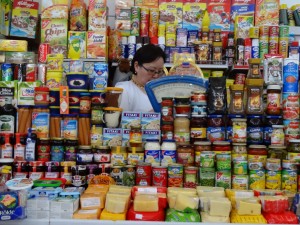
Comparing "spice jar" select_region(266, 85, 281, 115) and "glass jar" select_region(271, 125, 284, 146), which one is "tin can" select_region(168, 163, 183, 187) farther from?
"spice jar" select_region(266, 85, 281, 115)

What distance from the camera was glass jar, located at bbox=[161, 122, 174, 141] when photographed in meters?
2.37

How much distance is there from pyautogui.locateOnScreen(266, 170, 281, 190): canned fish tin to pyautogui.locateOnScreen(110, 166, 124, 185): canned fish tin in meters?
0.74

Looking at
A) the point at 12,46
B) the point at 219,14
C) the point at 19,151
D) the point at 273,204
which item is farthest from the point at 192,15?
the point at 273,204

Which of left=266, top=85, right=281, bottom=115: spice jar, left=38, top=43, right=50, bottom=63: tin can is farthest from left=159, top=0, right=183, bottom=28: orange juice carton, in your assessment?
left=266, top=85, right=281, bottom=115: spice jar

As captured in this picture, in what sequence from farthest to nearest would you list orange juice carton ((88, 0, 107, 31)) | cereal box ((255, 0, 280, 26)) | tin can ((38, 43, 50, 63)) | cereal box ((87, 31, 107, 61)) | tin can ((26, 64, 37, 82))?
1. cereal box ((255, 0, 280, 26))
2. orange juice carton ((88, 0, 107, 31))
3. cereal box ((87, 31, 107, 61))
4. tin can ((38, 43, 50, 63))
5. tin can ((26, 64, 37, 82))

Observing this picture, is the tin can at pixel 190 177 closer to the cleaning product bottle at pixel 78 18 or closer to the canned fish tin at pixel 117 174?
the canned fish tin at pixel 117 174

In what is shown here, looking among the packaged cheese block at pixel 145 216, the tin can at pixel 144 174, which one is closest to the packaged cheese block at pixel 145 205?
the packaged cheese block at pixel 145 216

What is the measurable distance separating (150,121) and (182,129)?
184 mm

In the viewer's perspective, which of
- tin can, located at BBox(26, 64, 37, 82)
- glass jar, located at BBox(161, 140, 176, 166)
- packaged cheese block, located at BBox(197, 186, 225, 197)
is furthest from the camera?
tin can, located at BBox(26, 64, 37, 82)

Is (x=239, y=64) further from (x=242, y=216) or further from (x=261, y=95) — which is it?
(x=242, y=216)

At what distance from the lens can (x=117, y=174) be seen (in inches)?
85.7

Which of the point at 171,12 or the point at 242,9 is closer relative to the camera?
the point at 171,12

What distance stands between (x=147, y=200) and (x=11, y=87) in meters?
1.19

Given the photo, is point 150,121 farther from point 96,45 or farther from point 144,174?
point 96,45
